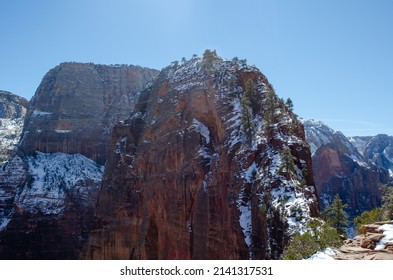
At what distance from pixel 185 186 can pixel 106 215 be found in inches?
1128

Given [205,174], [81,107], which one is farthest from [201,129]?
[81,107]

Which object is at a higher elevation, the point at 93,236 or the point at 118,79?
the point at 118,79

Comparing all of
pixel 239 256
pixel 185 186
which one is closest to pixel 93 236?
pixel 185 186

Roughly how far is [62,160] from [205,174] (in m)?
122

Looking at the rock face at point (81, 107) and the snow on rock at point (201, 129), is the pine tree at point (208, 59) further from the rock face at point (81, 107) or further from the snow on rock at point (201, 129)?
the rock face at point (81, 107)

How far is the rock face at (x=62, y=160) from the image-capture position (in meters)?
131

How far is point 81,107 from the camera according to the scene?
174875mm

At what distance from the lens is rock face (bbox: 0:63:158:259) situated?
131 meters

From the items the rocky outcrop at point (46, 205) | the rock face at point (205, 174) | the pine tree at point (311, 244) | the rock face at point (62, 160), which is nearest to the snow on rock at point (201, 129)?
the rock face at point (205, 174)

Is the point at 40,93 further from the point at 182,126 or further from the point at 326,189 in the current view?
the point at 182,126

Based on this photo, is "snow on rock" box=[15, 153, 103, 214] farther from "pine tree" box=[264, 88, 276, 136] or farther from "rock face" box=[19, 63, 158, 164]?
"pine tree" box=[264, 88, 276, 136]

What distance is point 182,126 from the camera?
5997 cm
